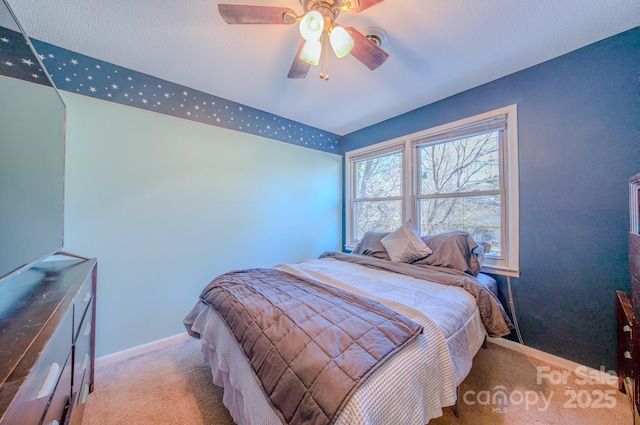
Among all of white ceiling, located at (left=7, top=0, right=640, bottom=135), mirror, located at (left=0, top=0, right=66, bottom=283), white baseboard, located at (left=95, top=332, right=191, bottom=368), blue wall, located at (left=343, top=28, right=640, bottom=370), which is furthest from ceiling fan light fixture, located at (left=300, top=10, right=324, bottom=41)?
white baseboard, located at (left=95, top=332, right=191, bottom=368)

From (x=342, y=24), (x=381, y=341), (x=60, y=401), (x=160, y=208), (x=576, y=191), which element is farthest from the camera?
(x=160, y=208)

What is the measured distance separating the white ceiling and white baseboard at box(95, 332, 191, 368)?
249 centimetres

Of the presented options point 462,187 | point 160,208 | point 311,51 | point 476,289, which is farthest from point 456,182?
point 160,208

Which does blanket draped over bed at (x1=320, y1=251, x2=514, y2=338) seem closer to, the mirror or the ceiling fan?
the ceiling fan

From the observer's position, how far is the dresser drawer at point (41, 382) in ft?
1.64

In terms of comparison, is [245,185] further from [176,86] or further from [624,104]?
[624,104]

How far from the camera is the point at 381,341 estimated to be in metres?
0.95

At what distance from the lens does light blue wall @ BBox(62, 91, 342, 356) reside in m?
1.94

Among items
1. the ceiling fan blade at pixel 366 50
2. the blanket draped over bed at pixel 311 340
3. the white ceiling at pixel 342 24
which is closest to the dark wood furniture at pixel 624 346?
the blanket draped over bed at pixel 311 340

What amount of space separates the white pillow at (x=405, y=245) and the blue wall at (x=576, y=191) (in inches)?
31.5

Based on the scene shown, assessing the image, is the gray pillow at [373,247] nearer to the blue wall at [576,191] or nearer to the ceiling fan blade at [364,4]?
the blue wall at [576,191]

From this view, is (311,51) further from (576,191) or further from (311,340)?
(576,191)

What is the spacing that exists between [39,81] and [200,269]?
1.78m

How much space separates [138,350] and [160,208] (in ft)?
4.18
